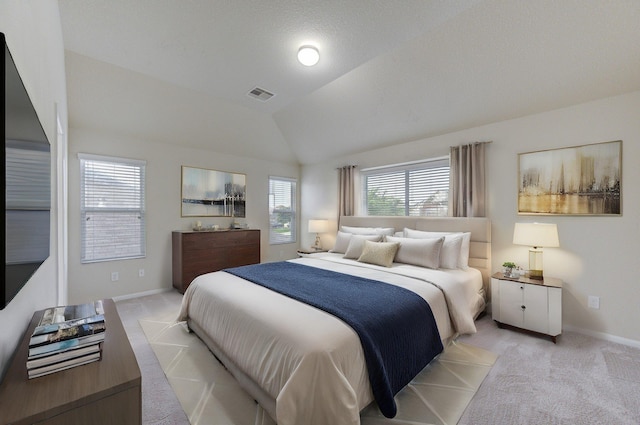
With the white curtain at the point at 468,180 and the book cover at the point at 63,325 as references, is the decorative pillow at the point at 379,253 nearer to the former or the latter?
the white curtain at the point at 468,180

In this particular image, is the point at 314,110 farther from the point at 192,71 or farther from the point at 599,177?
the point at 599,177

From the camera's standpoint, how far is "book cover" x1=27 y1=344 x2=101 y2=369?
3.29ft

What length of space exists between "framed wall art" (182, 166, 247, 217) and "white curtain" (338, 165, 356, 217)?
1851mm

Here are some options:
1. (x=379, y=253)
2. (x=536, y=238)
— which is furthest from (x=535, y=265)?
(x=379, y=253)

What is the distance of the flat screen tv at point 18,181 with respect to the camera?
0.73 metres

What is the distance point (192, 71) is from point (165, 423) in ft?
10.8

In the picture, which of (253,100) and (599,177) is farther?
(253,100)

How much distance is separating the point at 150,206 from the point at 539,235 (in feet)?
16.4

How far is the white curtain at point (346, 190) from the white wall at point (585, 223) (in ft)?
6.32

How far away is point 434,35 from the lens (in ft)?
8.68

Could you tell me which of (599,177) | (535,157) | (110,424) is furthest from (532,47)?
(110,424)

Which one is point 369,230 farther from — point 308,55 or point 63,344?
point 63,344

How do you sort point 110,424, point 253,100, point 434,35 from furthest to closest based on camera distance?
point 253,100
point 434,35
point 110,424

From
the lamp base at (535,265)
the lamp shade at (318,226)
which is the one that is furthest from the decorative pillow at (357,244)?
the lamp base at (535,265)
